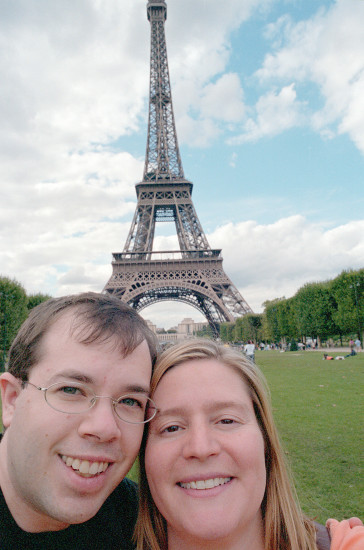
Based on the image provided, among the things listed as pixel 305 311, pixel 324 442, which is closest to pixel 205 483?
pixel 324 442

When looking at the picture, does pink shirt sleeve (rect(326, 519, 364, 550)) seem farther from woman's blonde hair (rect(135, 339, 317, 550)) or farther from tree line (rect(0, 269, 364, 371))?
tree line (rect(0, 269, 364, 371))

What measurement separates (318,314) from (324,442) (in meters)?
31.3

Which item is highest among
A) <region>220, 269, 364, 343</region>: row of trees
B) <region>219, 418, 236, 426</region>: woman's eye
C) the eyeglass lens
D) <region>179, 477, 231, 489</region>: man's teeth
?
<region>220, 269, 364, 343</region>: row of trees

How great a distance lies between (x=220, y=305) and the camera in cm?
3812

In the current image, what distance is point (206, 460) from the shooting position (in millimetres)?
1523

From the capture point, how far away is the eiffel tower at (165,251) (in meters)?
40.1

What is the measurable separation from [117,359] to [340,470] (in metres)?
4.66

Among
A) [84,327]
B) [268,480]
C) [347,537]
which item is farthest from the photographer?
[268,480]

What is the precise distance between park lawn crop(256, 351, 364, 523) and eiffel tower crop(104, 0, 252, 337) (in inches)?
1084

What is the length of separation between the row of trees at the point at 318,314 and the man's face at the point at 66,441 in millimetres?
32616

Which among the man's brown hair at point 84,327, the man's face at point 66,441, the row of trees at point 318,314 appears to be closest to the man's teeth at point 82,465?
the man's face at point 66,441

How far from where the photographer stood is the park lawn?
414 centimetres

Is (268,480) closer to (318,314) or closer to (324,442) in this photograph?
(324,442)

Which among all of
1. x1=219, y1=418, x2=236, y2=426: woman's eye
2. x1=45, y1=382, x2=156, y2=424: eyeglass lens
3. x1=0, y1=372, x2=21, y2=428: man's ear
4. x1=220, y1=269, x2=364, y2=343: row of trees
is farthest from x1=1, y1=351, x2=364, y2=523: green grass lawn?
x1=220, y1=269, x2=364, y2=343: row of trees
